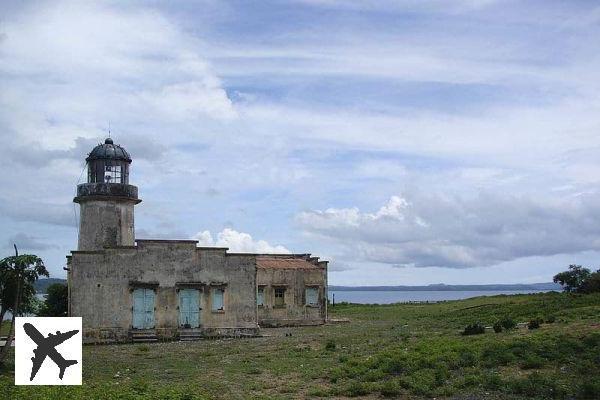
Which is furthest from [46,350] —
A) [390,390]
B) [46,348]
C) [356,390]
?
[390,390]

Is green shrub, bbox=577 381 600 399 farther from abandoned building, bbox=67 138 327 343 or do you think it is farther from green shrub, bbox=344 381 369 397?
abandoned building, bbox=67 138 327 343

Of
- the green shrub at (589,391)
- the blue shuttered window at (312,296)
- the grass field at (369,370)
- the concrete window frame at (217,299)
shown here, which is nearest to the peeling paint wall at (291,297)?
the blue shuttered window at (312,296)

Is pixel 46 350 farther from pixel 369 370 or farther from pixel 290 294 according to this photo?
pixel 290 294

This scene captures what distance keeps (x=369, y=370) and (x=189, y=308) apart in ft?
50.2

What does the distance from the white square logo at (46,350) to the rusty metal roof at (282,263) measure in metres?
30.8

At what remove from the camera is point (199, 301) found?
103 ft

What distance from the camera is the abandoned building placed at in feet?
97.8

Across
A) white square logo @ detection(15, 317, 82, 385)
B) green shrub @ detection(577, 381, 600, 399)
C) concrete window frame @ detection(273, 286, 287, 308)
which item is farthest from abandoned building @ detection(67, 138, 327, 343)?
white square logo @ detection(15, 317, 82, 385)

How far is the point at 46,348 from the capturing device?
32.8ft

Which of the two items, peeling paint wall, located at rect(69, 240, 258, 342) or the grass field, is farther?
peeling paint wall, located at rect(69, 240, 258, 342)

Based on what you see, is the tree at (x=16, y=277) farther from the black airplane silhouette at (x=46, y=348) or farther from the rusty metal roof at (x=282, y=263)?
the rusty metal roof at (x=282, y=263)

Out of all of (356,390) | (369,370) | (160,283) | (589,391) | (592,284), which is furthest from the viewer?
(592,284)

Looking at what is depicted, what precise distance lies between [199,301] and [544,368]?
60.6 ft

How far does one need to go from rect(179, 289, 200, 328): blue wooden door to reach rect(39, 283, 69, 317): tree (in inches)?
306
